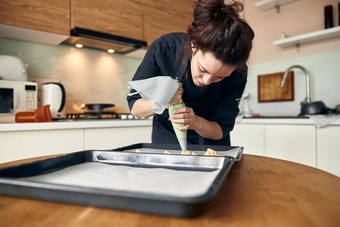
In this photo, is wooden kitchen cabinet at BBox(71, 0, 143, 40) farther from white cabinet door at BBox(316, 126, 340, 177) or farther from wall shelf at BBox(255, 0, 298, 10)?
white cabinet door at BBox(316, 126, 340, 177)

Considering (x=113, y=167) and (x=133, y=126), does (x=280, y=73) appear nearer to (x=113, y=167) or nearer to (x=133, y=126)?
(x=133, y=126)

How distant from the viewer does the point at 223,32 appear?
836mm

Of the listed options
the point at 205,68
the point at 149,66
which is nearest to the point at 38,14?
the point at 149,66

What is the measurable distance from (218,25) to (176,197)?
2.16 ft

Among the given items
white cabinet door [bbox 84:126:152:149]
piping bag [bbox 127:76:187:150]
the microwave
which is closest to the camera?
piping bag [bbox 127:76:187:150]

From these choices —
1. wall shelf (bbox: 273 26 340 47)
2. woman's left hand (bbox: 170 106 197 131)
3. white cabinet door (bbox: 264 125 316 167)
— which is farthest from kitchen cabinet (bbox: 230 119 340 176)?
woman's left hand (bbox: 170 106 197 131)

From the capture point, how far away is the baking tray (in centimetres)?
36

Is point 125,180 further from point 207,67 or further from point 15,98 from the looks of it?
point 15,98

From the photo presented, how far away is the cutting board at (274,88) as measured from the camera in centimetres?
252

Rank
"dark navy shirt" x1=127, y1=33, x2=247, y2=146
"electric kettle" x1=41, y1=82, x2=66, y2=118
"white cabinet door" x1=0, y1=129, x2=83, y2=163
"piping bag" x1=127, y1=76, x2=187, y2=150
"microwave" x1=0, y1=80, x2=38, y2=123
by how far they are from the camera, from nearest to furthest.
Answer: "piping bag" x1=127, y1=76, x2=187, y2=150 < "dark navy shirt" x1=127, y1=33, x2=247, y2=146 < "white cabinet door" x1=0, y1=129, x2=83, y2=163 < "microwave" x1=0, y1=80, x2=38, y2=123 < "electric kettle" x1=41, y1=82, x2=66, y2=118

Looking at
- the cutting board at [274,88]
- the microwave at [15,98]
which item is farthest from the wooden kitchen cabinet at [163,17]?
the microwave at [15,98]

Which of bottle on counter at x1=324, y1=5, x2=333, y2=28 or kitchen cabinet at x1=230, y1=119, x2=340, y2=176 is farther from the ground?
bottle on counter at x1=324, y1=5, x2=333, y2=28

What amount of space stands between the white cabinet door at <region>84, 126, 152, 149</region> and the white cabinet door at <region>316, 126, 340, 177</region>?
132 centimetres

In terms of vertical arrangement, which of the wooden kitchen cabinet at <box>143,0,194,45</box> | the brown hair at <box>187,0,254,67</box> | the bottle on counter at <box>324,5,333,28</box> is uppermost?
the wooden kitchen cabinet at <box>143,0,194,45</box>
